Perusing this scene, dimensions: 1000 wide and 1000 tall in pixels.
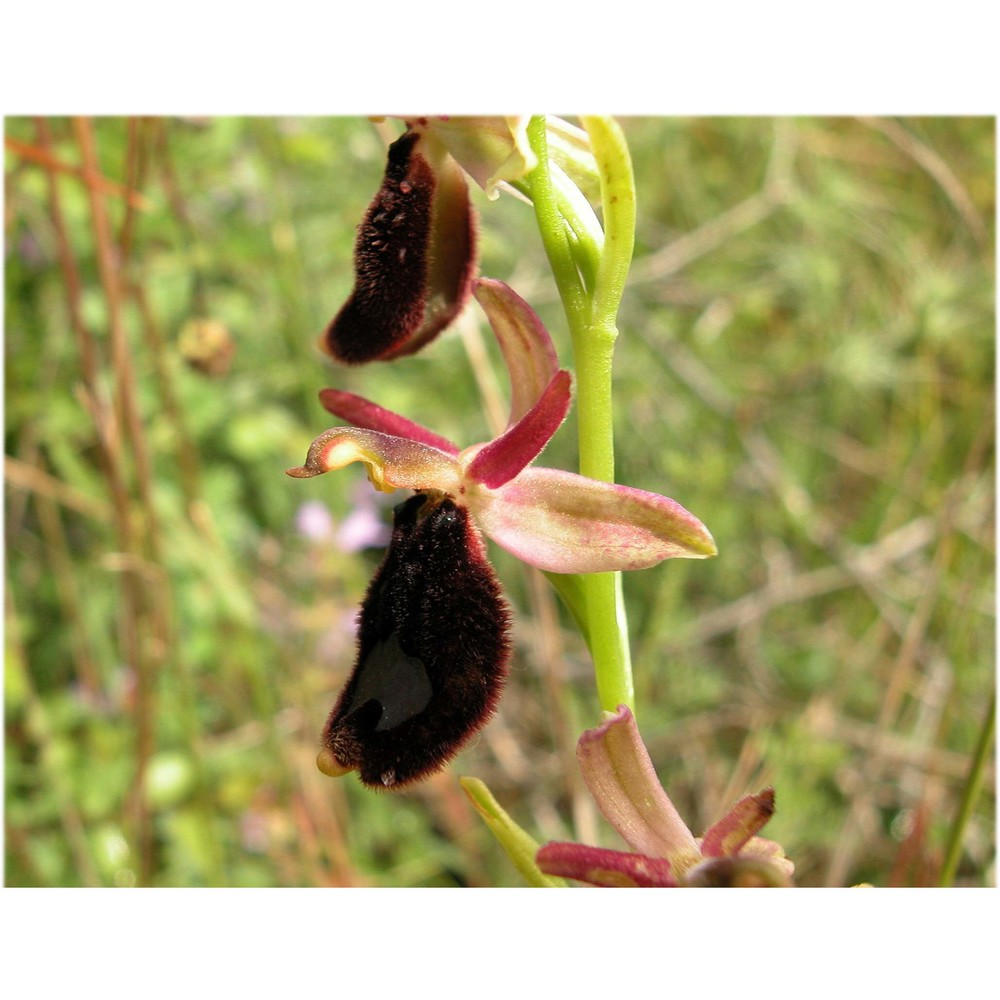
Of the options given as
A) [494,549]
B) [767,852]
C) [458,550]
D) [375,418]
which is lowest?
[767,852]

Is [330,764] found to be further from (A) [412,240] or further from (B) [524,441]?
(A) [412,240]

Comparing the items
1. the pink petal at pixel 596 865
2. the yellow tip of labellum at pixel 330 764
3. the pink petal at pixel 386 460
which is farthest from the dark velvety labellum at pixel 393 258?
the pink petal at pixel 596 865

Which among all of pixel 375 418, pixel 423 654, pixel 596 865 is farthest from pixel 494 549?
pixel 596 865

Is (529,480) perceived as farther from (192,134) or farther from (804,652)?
(804,652)

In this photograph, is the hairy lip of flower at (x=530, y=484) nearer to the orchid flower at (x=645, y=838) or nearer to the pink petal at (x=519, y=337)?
the pink petal at (x=519, y=337)

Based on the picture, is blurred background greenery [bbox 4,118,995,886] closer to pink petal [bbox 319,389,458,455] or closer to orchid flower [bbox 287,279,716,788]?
pink petal [bbox 319,389,458,455]

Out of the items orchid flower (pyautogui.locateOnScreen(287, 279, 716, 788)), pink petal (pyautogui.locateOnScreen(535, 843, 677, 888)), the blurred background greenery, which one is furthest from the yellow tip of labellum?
the blurred background greenery

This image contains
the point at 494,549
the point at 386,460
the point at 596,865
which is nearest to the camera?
the point at 596,865

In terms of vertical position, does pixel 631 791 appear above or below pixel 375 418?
below
